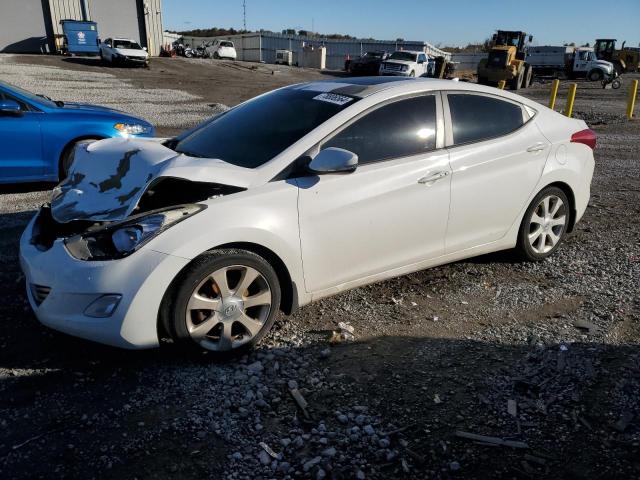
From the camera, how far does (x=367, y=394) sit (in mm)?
3012

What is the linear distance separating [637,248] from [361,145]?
11.4 ft

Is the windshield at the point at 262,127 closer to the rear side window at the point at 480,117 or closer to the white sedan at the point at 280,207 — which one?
the white sedan at the point at 280,207

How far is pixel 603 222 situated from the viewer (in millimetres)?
6258

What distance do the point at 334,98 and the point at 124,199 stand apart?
164cm

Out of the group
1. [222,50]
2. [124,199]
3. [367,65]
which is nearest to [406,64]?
[367,65]

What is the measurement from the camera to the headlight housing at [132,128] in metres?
7.05

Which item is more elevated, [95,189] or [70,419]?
[95,189]

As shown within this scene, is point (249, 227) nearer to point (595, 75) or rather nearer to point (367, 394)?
point (367, 394)

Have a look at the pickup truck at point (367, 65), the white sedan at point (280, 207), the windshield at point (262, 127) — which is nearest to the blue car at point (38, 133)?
the white sedan at point (280, 207)

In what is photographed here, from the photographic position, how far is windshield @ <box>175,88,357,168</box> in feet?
11.9

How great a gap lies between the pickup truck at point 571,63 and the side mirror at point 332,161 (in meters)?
35.3

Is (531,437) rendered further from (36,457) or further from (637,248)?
(637,248)

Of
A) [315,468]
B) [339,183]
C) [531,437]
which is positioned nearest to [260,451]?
[315,468]

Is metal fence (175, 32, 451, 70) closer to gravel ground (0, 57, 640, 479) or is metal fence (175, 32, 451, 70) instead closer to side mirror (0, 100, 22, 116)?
side mirror (0, 100, 22, 116)
